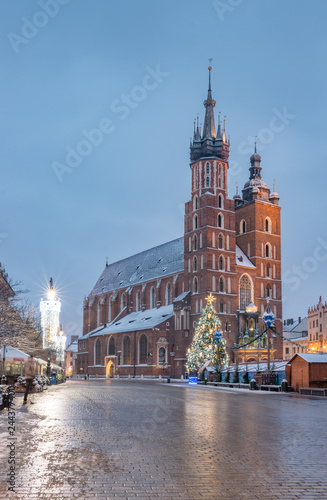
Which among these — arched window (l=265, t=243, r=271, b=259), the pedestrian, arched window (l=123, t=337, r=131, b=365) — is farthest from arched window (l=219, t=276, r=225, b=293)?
the pedestrian

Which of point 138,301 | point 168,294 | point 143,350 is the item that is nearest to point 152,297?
point 138,301

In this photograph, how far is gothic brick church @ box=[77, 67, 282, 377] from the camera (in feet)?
223

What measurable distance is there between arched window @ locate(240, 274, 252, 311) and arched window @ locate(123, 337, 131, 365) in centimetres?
1733

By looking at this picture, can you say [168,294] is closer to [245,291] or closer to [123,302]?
[245,291]

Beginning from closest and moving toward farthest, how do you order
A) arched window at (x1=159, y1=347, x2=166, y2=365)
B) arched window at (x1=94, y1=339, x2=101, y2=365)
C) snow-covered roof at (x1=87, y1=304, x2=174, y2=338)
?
1. arched window at (x1=159, y1=347, x2=166, y2=365)
2. snow-covered roof at (x1=87, y1=304, x2=174, y2=338)
3. arched window at (x1=94, y1=339, x2=101, y2=365)

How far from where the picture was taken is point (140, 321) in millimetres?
78188

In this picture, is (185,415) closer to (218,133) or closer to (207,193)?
(207,193)

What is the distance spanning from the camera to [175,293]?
7494cm

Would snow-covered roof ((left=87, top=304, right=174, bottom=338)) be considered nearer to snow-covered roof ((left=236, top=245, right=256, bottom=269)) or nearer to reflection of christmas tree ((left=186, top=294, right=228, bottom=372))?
snow-covered roof ((left=236, top=245, right=256, bottom=269))

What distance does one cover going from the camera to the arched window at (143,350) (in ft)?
239

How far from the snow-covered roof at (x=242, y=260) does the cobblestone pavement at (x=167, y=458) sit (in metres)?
57.8

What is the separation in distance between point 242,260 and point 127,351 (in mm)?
20861

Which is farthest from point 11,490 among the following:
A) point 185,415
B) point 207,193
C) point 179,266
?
point 179,266

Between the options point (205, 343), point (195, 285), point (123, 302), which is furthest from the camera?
point (123, 302)
